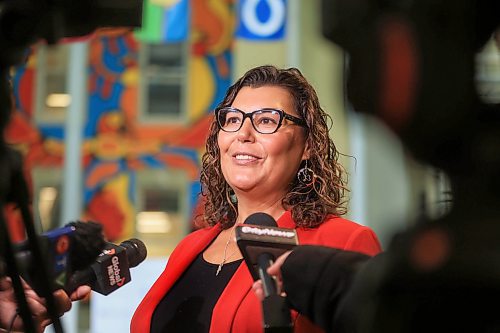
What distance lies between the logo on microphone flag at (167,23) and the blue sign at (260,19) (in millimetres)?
313

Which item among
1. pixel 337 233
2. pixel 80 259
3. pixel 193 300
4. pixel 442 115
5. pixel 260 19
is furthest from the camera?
pixel 260 19

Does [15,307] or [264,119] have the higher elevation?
[264,119]

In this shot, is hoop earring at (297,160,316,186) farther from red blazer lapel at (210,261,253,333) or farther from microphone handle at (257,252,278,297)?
microphone handle at (257,252,278,297)

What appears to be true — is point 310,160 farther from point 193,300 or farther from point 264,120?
point 193,300

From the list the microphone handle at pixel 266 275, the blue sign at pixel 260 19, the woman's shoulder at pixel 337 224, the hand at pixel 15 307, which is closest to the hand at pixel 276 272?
the microphone handle at pixel 266 275

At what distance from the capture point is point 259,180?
1.31 meters

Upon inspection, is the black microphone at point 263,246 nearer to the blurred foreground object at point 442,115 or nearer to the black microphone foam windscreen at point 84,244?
the black microphone foam windscreen at point 84,244

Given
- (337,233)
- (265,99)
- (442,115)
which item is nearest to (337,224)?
(337,233)

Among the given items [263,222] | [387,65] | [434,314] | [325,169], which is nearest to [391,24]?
[387,65]

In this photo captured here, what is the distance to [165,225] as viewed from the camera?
7.03ft

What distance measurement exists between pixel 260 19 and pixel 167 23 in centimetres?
53

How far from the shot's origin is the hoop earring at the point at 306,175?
135 cm

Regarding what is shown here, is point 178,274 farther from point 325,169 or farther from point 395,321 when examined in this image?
point 395,321

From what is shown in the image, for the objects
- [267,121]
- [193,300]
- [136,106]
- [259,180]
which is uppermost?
[136,106]
